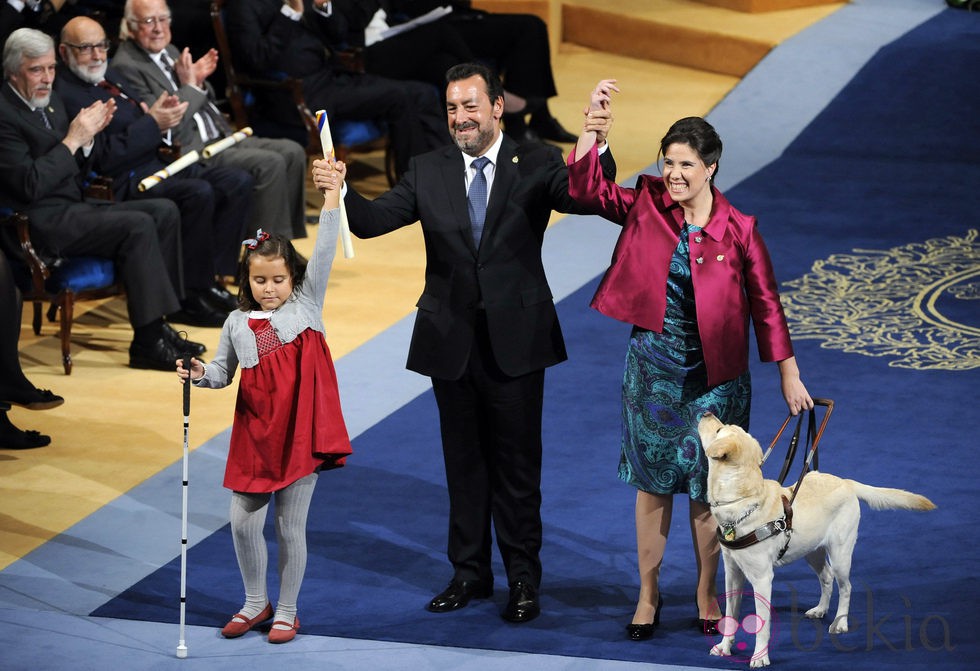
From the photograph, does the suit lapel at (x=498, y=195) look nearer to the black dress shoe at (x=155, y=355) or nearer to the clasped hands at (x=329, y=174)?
the clasped hands at (x=329, y=174)

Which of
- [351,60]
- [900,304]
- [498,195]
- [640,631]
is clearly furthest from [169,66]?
[640,631]

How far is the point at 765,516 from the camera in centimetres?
434

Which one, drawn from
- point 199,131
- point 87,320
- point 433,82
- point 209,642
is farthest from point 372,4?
point 209,642

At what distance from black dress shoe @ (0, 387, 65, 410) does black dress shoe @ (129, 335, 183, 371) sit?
2.82 feet

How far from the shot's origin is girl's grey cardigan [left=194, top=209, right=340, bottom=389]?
4605mm

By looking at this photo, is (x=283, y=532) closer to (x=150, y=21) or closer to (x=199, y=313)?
(x=199, y=313)

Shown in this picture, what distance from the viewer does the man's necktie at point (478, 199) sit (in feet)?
15.4

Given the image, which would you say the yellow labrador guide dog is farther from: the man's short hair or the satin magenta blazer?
the man's short hair

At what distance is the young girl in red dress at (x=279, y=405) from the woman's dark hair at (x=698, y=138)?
1.04 meters

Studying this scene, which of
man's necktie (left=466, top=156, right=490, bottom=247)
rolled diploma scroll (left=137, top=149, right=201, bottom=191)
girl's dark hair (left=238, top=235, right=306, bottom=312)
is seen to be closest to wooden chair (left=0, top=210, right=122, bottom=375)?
rolled diploma scroll (left=137, top=149, right=201, bottom=191)

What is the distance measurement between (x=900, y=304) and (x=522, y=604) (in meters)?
3.83

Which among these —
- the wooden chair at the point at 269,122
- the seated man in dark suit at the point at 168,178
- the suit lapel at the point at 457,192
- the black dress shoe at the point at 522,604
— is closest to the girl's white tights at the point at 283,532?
the black dress shoe at the point at 522,604

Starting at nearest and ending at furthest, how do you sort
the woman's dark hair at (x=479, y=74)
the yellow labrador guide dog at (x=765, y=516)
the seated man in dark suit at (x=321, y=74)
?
1. the yellow labrador guide dog at (x=765, y=516)
2. the woman's dark hair at (x=479, y=74)
3. the seated man in dark suit at (x=321, y=74)

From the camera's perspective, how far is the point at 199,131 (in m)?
8.27
